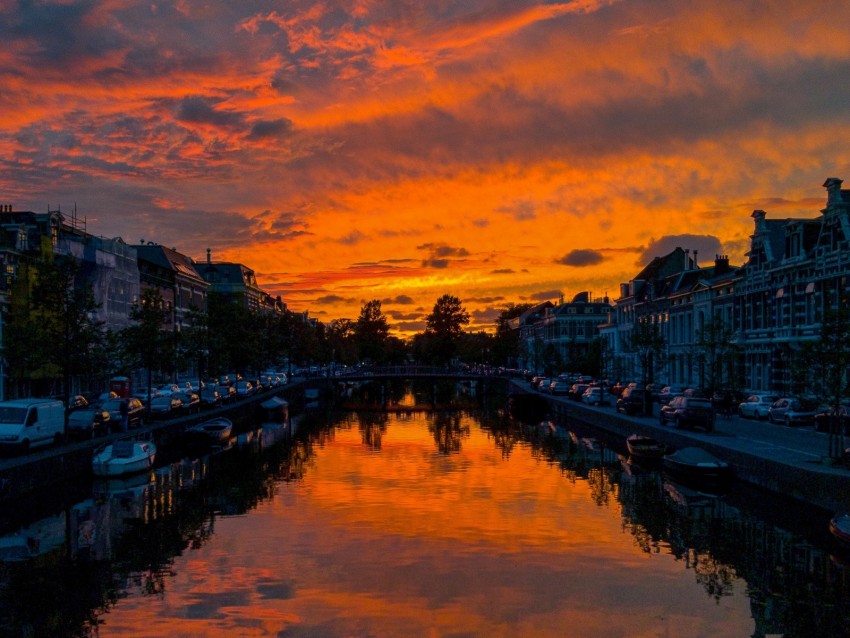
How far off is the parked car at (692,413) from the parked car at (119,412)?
39.6 metres

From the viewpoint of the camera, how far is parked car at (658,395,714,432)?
196 feet

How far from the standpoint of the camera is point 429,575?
29719 millimetres

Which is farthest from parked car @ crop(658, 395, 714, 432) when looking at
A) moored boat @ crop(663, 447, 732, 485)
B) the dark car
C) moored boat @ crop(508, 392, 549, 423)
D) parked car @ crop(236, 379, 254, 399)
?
parked car @ crop(236, 379, 254, 399)

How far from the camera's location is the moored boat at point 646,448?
58219mm

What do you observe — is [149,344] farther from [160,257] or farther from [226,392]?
[160,257]

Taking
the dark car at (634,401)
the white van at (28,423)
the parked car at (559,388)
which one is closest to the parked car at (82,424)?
the white van at (28,423)

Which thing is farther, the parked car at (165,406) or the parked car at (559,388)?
the parked car at (559,388)

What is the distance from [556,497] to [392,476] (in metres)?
12.2

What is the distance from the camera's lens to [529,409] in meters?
111

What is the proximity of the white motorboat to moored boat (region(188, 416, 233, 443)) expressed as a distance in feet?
54.2

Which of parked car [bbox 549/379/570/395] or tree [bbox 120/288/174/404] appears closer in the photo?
tree [bbox 120/288/174/404]

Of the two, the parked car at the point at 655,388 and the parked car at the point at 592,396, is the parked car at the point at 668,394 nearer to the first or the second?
the parked car at the point at 655,388

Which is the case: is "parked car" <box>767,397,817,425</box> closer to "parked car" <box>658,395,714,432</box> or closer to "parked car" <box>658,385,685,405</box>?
"parked car" <box>658,395,714,432</box>

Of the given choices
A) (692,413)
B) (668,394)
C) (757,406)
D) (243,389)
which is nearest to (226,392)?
(243,389)
